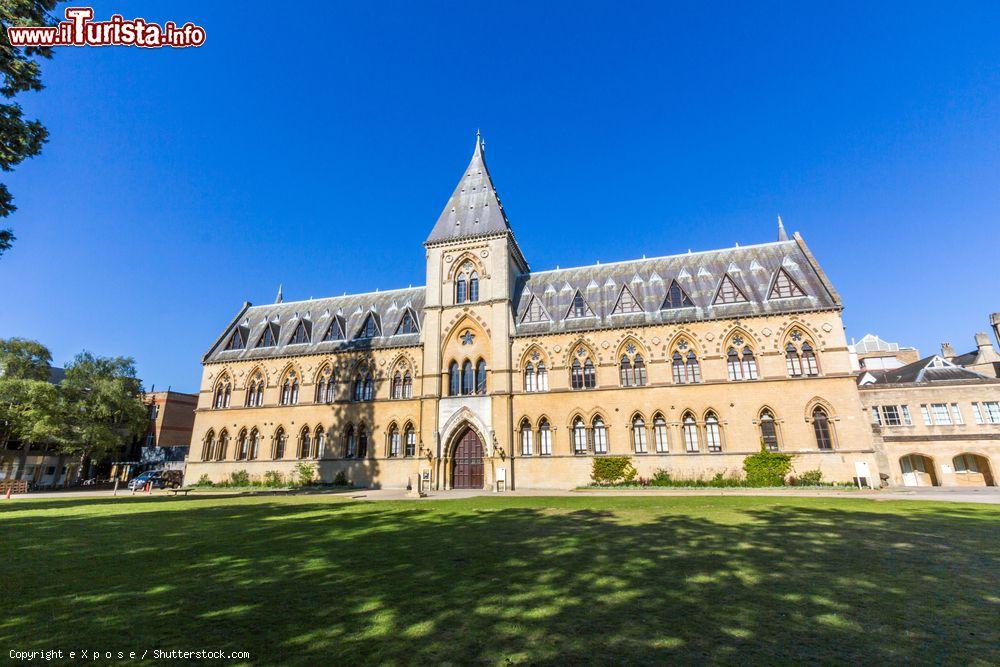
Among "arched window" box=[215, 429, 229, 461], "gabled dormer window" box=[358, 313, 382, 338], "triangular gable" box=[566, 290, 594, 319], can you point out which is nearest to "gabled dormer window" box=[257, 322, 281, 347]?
"arched window" box=[215, 429, 229, 461]

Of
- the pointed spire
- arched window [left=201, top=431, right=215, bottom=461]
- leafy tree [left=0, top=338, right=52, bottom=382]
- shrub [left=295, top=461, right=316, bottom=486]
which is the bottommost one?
shrub [left=295, top=461, right=316, bottom=486]

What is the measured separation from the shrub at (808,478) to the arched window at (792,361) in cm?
602

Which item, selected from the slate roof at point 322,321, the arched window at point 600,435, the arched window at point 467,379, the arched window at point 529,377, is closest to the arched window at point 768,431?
the arched window at point 600,435

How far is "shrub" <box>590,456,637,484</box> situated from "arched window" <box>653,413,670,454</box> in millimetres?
2170

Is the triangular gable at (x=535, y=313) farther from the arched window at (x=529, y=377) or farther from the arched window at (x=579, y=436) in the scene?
the arched window at (x=579, y=436)

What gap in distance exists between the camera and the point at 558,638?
16.0 ft

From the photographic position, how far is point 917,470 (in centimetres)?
3359

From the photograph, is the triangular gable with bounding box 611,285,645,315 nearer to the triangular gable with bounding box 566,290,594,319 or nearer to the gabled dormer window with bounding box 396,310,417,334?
the triangular gable with bounding box 566,290,594,319

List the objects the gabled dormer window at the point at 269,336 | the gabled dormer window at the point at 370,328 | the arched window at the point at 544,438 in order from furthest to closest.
→ the gabled dormer window at the point at 269,336 < the gabled dormer window at the point at 370,328 < the arched window at the point at 544,438

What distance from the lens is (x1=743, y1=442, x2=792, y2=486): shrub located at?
27719 millimetres

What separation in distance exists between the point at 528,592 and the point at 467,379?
28502mm

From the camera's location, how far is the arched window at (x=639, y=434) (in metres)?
30.8

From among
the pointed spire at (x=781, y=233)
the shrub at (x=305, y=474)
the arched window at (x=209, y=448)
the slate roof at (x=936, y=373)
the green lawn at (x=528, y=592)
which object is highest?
the pointed spire at (x=781, y=233)

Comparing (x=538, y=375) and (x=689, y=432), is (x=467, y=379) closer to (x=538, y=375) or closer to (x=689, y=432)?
(x=538, y=375)
